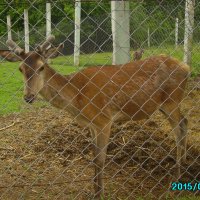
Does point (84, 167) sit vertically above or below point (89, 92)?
below

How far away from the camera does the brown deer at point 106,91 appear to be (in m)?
4.87

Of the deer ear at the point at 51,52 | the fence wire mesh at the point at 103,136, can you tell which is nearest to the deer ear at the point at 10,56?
the fence wire mesh at the point at 103,136

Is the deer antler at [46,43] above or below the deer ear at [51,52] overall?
above

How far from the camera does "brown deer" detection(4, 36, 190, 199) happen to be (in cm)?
487

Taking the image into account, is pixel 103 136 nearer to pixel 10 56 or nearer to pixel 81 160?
pixel 81 160

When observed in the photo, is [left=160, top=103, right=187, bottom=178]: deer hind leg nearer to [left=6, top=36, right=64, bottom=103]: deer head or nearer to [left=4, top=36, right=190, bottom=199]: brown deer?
[left=4, top=36, right=190, bottom=199]: brown deer

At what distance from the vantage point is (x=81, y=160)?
5836 mm

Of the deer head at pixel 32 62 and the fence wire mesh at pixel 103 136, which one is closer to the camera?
the deer head at pixel 32 62

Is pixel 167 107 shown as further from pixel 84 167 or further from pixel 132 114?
pixel 84 167

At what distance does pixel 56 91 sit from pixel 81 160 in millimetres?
1070

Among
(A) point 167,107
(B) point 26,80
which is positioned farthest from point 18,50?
(A) point 167,107

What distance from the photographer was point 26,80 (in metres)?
4.79

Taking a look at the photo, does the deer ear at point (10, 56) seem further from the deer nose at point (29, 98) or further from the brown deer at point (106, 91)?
the deer nose at point (29, 98)

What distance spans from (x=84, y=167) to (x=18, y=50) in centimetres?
174
